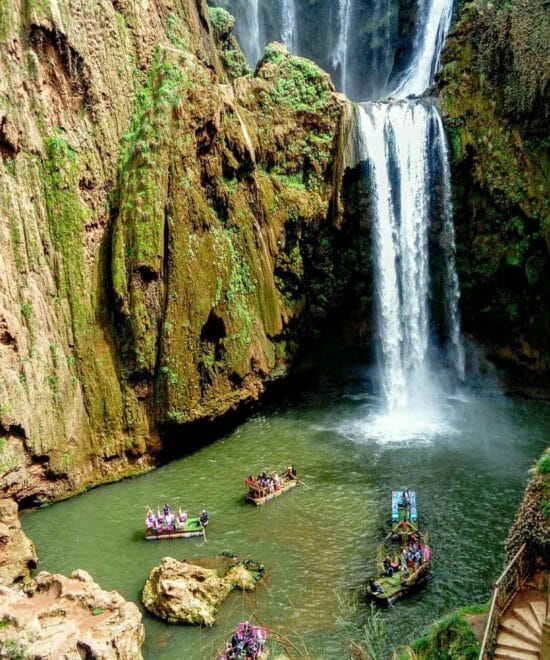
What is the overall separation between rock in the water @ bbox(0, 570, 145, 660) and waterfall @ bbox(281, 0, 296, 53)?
4474 cm

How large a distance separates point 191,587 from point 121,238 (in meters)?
13.8

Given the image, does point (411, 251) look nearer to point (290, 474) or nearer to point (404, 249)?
point (404, 249)

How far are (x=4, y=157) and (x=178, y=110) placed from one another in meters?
7.23

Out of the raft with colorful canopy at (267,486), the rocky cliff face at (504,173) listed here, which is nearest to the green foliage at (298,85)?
the rocky cliff face at (504,173)

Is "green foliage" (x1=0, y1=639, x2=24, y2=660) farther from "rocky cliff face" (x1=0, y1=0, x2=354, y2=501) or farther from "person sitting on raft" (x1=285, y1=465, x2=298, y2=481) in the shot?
"person sitting on raft" (x1=285, y1=465, x2=298, y2=481)

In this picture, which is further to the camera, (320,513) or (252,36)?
(252,36)

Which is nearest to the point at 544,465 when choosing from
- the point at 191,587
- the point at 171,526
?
the point at 191,587

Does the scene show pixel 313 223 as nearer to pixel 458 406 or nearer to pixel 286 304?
pixel 286 304

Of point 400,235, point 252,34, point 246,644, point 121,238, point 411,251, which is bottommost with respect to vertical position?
point 246,644

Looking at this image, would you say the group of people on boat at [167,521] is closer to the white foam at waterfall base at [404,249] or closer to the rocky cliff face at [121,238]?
the rocky cliff face at [121,238]

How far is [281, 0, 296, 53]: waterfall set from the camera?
154 feet

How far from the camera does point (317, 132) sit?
28.6 m

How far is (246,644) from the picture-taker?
529 inches

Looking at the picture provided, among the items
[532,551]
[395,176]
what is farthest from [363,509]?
[395,176]
